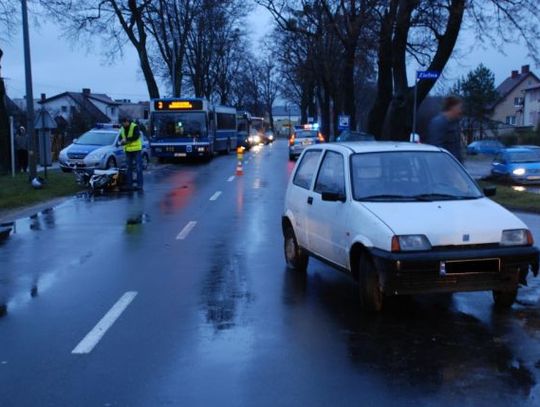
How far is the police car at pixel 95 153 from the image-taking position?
24.0m

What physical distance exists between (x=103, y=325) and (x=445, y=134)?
5649mm

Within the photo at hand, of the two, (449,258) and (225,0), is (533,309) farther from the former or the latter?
(225,0)

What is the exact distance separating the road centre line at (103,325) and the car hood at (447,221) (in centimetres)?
265

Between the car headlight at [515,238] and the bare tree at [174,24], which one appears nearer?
the car headlight at [515,238]

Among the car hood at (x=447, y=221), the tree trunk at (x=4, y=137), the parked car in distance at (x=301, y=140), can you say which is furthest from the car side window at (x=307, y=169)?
the parked car in distance at (x=301, y=140)

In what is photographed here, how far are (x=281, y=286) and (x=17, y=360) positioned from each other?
331cm

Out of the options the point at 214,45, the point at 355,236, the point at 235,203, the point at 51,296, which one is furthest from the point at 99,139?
the point at 214,45

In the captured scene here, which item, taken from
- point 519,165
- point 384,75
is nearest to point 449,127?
point 519,165

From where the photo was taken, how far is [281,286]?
8023 millimetres

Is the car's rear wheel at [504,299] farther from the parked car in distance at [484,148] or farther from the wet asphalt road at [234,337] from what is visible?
the parked car in distance at [484,148]

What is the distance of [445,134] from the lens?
9.85m

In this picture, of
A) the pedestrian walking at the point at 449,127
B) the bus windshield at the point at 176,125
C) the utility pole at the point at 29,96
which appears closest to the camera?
the pedestrian walking at the point at 449,127

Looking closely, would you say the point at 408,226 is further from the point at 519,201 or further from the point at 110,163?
the point at 110,163

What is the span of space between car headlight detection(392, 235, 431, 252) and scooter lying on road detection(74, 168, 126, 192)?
15429 mm
